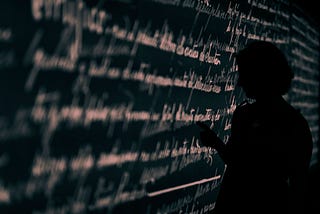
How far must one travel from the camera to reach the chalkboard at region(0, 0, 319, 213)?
1405 millimetres

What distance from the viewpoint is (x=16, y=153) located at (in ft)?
4.58

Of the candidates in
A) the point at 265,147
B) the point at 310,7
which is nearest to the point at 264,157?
the point at 265,147

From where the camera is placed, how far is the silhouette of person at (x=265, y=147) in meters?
1.89

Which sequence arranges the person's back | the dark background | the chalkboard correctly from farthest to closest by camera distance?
1. the dark background
2. the person's back
3. the chalkboard

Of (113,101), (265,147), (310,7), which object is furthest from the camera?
(310,7)

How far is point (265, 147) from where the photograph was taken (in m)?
1.89

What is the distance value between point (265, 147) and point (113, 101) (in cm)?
65

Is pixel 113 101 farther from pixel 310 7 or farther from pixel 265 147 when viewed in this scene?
pixel 310 7

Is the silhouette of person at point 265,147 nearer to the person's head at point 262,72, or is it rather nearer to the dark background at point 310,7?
the person's head at point 262,72

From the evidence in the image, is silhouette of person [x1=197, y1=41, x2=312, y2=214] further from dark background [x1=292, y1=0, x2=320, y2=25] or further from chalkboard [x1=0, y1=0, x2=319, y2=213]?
dark background [x1=292, y1=0, x2=320, y2=25]

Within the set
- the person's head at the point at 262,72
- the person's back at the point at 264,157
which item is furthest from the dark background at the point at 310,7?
the person's back at the point at 264,157

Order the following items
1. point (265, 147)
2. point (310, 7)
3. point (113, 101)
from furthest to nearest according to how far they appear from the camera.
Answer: point (310, 7) → point (265, 147) → point (113, 101)

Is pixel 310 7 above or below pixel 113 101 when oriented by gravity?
above

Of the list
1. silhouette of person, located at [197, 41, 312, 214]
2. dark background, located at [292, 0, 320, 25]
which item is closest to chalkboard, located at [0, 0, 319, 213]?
silhouette of person, located at [197, 41, 312, 214]
